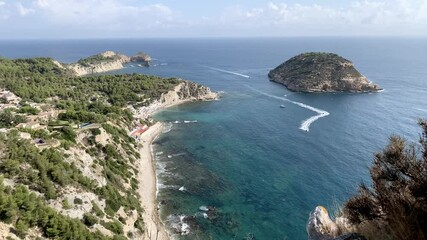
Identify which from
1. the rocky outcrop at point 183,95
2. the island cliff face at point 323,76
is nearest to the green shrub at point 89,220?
the rocky outcrop at point 183,95

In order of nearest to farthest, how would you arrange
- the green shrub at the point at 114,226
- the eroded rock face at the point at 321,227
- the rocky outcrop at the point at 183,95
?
the eroded rock face at the point at 321,227
the green shrub at the point at 114,226
the rocky outcrop at the point at 183,95

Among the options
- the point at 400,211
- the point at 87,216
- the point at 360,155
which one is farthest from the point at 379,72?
the point at 400,211

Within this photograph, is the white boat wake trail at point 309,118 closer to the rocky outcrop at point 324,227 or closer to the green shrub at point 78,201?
the green shrub at point 78,201

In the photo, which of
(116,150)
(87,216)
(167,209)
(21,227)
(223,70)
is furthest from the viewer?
(223,70)

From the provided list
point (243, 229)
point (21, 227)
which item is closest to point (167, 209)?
point (243, 229)

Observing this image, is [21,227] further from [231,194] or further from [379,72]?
[379,72]

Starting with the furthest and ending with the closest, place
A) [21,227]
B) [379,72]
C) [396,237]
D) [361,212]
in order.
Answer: [379,72], [21,227], [361,212], [396,237]

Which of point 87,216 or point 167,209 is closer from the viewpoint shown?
point 87,216

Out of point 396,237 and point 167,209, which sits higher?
point 396,237

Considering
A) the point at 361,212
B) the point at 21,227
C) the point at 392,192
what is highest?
the point at 392,192
